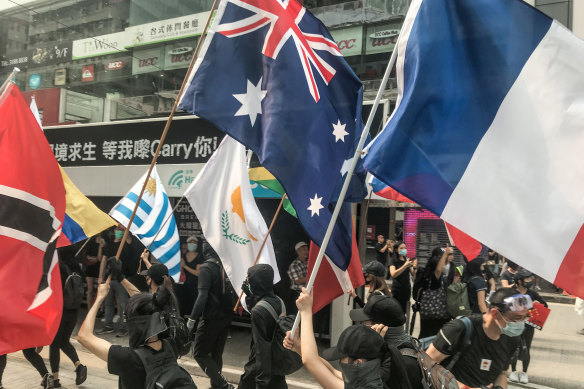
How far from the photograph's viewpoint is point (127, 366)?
3490 millimetres

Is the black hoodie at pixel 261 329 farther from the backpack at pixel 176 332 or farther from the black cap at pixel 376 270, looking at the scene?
the black cap at pixel 376 270

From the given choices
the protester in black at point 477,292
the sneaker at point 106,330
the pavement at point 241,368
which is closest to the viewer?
the pavement at point 241,368

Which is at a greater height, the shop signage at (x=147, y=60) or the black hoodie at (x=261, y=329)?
the shop signage at (x=147, y=60)

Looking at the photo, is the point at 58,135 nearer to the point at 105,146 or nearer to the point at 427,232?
the point at 105,146

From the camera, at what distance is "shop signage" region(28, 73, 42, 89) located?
19.5 meters

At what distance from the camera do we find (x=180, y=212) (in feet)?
35.0

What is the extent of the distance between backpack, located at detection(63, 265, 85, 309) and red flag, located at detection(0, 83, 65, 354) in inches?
119

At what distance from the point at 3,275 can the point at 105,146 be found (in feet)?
25.3

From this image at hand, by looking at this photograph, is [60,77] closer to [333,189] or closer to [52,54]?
[52,54]

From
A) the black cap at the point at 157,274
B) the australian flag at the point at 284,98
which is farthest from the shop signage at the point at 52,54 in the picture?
the australian flag at the point at 284,98

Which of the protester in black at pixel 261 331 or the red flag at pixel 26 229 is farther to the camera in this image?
the protester in black at pixel 261 331

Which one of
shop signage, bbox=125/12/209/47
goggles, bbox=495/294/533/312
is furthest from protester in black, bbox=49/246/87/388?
shop signage, bbox=125/12/209/47

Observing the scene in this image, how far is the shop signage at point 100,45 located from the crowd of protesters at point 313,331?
11536mm

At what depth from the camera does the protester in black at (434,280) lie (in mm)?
7577
